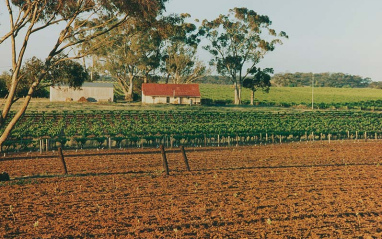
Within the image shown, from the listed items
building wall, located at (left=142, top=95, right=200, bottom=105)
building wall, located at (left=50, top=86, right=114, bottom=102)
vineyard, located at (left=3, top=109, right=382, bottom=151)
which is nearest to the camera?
vineyard, located at (left=3, top=109, right=382, bottom=151)

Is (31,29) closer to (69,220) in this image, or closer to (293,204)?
(69,220)

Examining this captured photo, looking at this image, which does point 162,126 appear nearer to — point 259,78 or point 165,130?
point 165,130

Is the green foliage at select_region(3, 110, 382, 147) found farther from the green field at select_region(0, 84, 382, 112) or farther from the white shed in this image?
the white shed

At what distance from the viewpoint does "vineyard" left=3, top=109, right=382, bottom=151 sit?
35.1m

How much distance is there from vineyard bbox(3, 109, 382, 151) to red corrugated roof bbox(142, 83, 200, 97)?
59.6 feet

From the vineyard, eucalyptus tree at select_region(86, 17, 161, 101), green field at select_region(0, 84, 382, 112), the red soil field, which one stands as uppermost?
eucalyptus tree at select_region(86, 17, 161, 101)

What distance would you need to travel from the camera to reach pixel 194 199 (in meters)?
15.5

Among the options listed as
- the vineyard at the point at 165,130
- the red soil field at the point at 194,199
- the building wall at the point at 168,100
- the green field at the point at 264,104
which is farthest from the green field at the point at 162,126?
the red soil field at the point at 194,199

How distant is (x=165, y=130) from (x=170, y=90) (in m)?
37.5

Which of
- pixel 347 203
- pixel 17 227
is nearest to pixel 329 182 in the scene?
pixel 347 203

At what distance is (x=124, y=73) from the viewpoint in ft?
257

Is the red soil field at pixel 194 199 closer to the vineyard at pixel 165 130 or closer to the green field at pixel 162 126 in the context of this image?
the vineyard at pixel 165 130

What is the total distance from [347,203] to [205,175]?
7271 mm

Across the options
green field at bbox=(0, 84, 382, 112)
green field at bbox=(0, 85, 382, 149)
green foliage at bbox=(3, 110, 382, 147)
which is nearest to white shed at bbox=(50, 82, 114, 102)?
green field at bbox=(0, 84, 382, 112)
